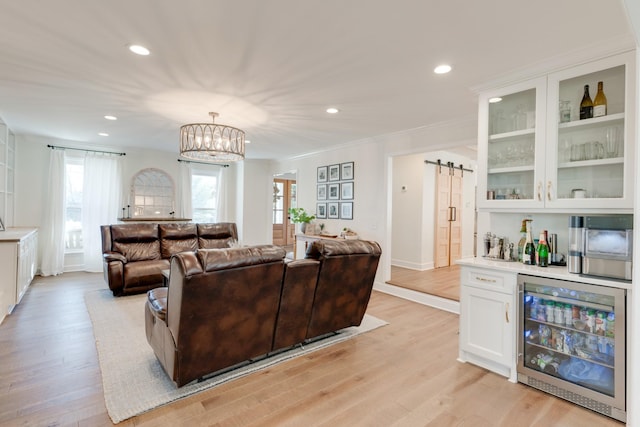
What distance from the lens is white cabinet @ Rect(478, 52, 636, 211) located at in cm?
230

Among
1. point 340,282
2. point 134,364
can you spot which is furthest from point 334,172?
point 134,364

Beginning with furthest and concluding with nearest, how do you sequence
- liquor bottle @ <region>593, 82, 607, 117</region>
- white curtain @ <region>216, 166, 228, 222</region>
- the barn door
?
1. white curtain @ <region>216, 166, 228, 222</region>
2. the barn door
3. liquor bottle @ <region>593, 82, 607, 117</region>

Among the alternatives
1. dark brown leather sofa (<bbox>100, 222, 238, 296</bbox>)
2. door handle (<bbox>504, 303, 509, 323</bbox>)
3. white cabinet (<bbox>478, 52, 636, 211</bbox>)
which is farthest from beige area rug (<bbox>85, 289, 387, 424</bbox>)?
white cabinet (<bbox>478, 52, 636, 211</bbox>)

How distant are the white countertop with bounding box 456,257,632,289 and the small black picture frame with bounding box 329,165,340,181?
3.40 meters

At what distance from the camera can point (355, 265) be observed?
2.93 metres

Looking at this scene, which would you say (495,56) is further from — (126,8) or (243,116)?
(243,116)

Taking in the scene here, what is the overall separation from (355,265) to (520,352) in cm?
145

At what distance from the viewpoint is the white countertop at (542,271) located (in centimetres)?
202

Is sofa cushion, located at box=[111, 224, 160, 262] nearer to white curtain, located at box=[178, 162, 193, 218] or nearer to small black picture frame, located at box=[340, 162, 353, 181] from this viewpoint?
white curtain, located at box=[178, 162, 193, 218]

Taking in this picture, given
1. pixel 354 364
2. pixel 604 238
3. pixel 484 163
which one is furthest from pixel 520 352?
pixel 484 163

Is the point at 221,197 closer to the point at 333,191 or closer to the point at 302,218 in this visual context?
the point at 302,218

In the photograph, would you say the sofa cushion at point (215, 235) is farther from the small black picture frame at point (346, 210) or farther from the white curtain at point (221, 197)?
the small black picture frame at point (346, 210)

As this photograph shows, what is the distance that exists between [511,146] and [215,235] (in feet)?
15.9

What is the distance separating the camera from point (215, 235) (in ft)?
19.1
